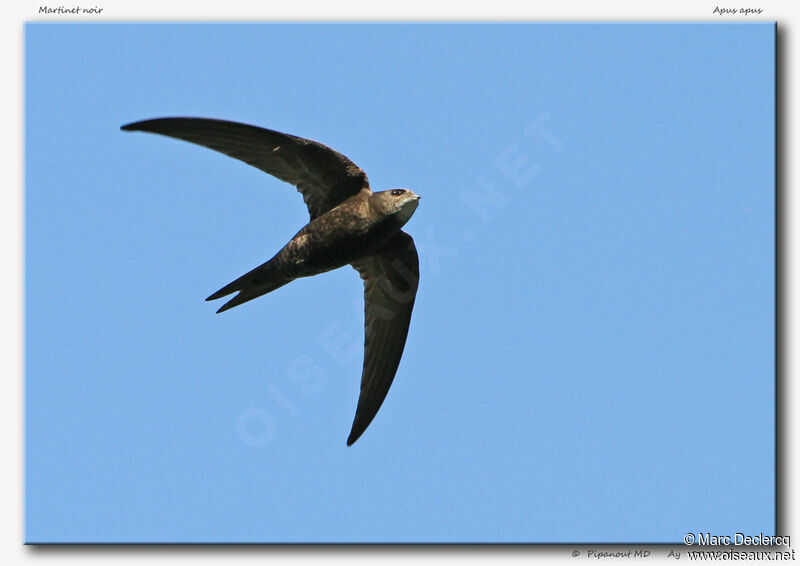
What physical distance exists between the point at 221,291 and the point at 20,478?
178 centimetres

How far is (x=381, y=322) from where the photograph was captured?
324 inches

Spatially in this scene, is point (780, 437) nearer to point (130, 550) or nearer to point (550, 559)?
point (550, 559)

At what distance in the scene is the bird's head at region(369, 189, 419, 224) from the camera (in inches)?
277

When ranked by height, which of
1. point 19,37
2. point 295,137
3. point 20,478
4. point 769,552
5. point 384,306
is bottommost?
point 769,552

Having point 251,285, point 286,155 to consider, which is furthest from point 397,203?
point 251,285

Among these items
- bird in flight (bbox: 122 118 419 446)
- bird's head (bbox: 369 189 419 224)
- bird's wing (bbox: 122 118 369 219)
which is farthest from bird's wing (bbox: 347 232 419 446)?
bird's head (bbox: 369 189 419 224)

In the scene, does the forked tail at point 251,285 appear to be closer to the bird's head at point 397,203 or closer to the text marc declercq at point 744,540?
the bird's head at point 397,203

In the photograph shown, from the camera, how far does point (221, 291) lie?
7391 millimetres

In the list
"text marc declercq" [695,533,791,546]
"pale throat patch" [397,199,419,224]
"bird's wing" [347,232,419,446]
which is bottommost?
"text marc declercq" [695,533,791,546]

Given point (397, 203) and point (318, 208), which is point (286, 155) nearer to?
point (318, 208)

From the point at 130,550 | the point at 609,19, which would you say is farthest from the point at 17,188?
the point at 609,19

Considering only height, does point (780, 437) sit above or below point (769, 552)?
above

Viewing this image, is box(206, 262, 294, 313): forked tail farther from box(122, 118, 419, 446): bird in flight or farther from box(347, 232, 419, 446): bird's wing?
box(347, 232, 419, 446): bird's wing

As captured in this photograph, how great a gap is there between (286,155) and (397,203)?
89cm
